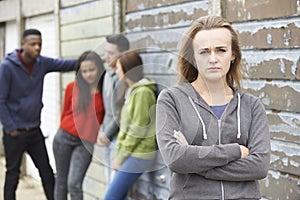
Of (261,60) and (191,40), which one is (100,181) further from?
(191,40)

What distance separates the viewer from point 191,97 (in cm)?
232

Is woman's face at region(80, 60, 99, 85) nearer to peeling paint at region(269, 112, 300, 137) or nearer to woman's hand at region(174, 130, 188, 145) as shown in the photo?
peeling paint at region(269, 112, 300, 137)

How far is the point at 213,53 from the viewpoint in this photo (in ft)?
7.47

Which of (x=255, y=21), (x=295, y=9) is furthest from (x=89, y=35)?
(x=295, y=9)

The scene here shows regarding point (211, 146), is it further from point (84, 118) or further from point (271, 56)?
point (84, 118)

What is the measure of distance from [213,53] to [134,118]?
4.41ft

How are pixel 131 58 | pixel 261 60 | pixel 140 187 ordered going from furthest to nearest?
pixel 140 187 < pixel 131 58 < pixel 261 60

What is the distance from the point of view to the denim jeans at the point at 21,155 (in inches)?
196

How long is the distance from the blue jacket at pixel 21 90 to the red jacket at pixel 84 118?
0.36 metres

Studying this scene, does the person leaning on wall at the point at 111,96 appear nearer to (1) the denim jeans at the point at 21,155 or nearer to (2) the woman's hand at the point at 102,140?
(2) the woman's hand at the point at 102,140

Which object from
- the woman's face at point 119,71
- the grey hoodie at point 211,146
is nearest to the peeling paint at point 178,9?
the woman's face at point 119,71

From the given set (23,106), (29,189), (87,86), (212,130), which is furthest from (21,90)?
Answer: (212,130)

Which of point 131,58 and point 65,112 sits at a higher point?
point 131,58

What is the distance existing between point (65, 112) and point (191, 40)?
2.73 m
